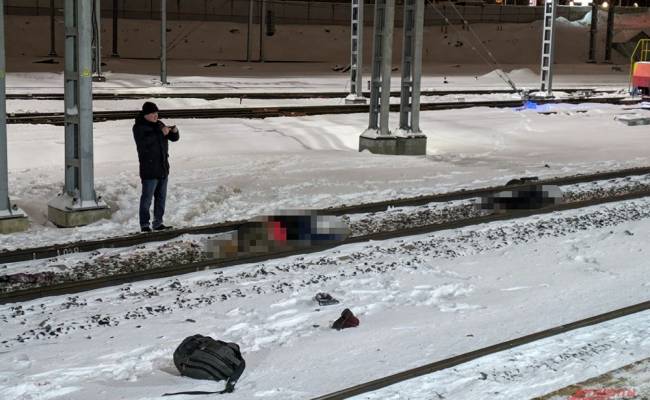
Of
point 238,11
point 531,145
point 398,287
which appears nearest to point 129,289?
point 398,287

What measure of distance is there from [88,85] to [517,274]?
5.67m

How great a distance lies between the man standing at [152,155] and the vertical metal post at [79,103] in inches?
32.9

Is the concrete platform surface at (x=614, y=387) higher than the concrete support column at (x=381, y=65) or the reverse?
the reverse

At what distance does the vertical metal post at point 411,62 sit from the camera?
17166mm

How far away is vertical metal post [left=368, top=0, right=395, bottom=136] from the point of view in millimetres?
16984

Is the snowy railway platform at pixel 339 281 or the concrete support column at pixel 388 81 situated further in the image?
the concrete support column at pixel 388 81

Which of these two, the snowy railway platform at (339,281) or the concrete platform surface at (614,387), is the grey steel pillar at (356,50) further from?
the concrete platform surface at (614,387)

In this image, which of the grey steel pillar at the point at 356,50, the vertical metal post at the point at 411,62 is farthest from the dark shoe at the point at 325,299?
the grey steel pillar at the point at 356,50

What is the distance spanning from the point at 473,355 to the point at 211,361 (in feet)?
6.32

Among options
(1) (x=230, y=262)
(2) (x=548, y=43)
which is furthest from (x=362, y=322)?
(2) (x=548, y=43)

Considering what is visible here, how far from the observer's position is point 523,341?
23.1 ft

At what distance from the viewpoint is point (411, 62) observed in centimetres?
1762

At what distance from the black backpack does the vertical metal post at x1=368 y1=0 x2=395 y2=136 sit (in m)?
11.3

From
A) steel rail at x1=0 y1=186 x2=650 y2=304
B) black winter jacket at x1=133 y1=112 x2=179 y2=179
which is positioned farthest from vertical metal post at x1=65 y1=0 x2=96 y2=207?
steel rail at x1=0 y1=186 x2=650 y2=304
